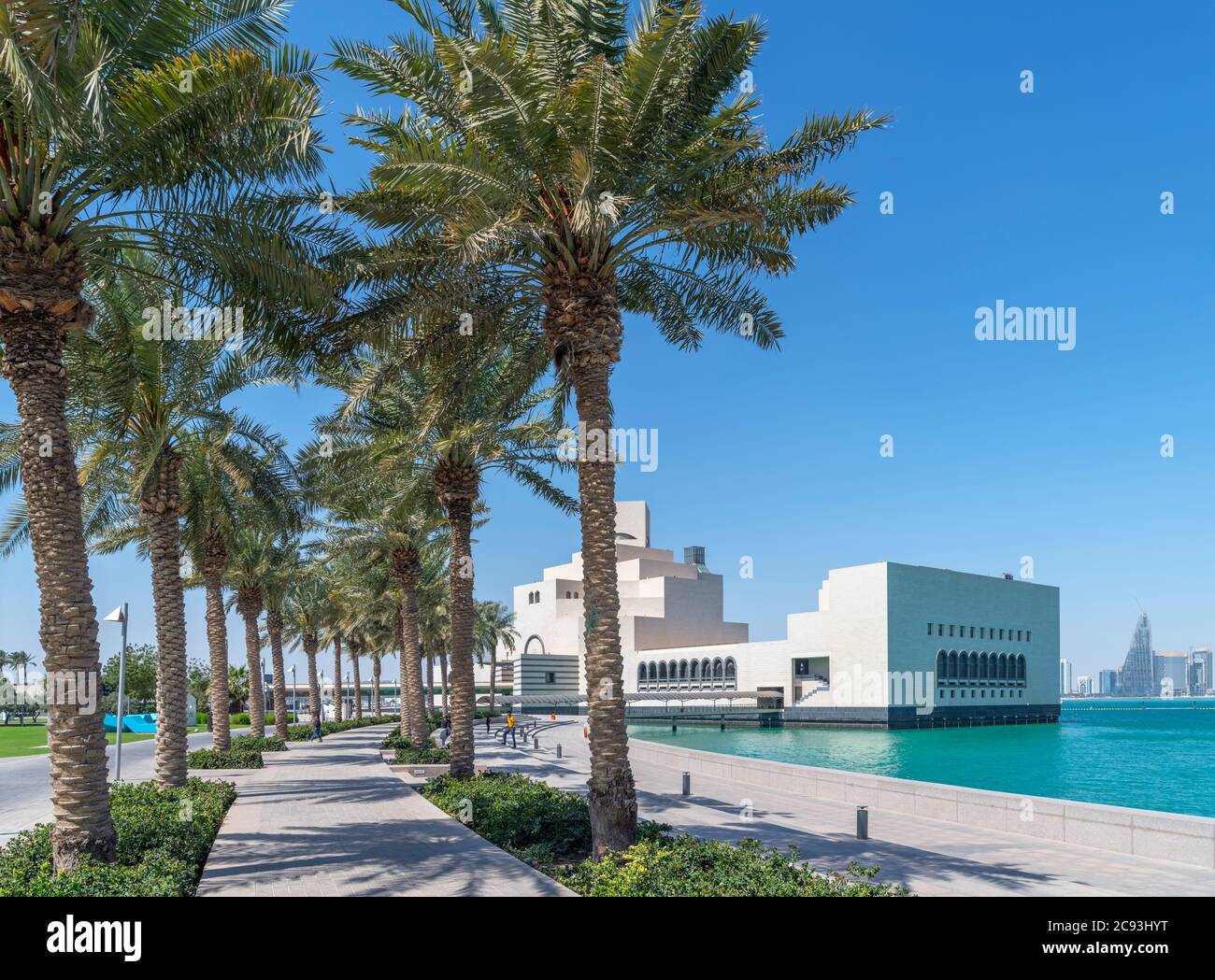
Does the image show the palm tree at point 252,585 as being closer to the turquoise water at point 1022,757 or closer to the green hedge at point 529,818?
the green hedge at point 529,818

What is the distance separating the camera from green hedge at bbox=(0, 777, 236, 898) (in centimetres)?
859

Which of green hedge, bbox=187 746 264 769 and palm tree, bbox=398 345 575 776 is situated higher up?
palm tree, bbox=398 345 575 776

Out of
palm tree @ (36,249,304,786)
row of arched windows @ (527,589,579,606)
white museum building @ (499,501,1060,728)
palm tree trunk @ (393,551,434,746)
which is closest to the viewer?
palm tree @ (36,249,304,786)

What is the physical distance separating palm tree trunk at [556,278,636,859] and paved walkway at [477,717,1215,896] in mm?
3048

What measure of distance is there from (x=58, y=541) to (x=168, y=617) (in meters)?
9.45

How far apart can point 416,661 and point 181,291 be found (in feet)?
68.0

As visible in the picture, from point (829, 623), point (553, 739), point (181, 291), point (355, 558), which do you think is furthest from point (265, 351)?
point (829, 623)

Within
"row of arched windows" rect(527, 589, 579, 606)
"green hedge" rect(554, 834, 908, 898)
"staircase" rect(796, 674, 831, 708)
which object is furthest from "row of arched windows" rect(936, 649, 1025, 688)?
"green hedge" rect(554, 834, 908, 898)

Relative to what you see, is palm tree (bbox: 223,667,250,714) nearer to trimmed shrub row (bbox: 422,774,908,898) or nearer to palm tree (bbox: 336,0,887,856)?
trimmed shrub row (bbox: 422,774,908,898)

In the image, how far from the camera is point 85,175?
1028 centimetres

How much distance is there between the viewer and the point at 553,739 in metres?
44.3

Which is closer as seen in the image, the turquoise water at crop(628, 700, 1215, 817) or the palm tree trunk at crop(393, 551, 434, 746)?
the palm tree trunk at crop(393, 551, 434, 746)
